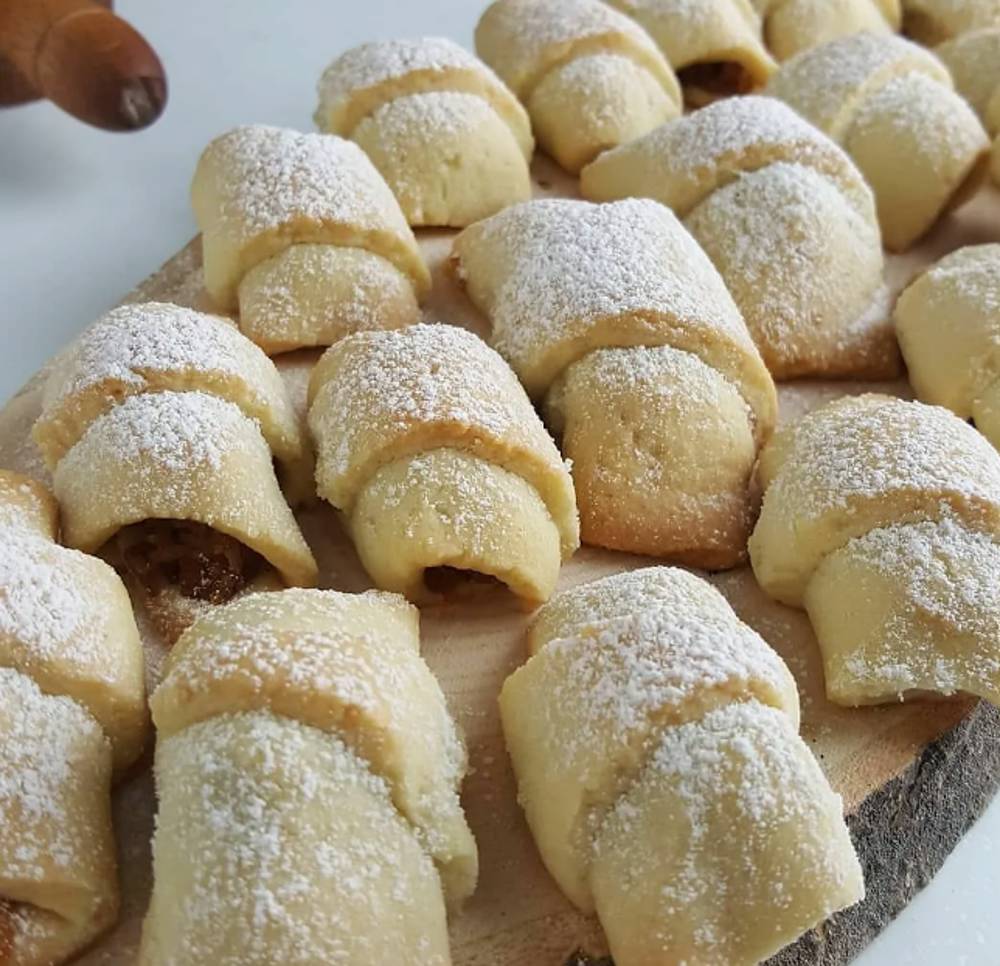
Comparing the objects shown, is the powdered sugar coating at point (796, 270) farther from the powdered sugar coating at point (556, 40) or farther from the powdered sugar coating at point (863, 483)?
the powdered sugar coating at point (556, 40)

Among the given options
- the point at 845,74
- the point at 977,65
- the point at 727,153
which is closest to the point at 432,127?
the point at 727,153

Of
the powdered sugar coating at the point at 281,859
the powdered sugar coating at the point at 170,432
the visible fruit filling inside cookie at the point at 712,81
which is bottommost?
the powdered sugar coating at the point at 281,859

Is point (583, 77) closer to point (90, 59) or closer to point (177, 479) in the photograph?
point (90, 59)

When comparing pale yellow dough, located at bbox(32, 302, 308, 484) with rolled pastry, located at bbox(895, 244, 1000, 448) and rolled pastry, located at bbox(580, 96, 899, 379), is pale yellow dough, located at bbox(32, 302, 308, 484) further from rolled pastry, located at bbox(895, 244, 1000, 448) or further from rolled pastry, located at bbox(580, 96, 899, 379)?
rolled pastry, located at bbox(895, 244, 1000, 448)

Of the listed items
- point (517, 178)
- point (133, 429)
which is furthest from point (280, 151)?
point (133, 429)

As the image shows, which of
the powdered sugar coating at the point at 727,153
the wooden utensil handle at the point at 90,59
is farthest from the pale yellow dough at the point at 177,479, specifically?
the wooden utensil handle at the point at 90,59
